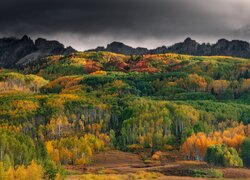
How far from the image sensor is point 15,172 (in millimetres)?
146750

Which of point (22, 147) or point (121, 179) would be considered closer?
point (121, 179)

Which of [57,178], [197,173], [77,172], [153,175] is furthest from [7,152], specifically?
[197,173]

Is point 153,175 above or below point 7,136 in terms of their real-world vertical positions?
below

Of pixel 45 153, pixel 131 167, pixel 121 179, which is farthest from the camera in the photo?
pixel 131 167

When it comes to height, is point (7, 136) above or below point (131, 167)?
above

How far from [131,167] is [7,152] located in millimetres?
49081

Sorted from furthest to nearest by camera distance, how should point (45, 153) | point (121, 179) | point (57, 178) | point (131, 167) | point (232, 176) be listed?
point (131, 167), point (45, 153), point (232, 176), point (121, 179), point (57, 178)

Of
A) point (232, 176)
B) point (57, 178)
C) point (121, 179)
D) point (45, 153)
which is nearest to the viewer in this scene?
point (57, 178)

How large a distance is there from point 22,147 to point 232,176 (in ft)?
232

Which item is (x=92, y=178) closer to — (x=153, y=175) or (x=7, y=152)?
(x=153, y=175)

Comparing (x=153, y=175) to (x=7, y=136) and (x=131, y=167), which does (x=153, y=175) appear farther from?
(x=7, y=136)

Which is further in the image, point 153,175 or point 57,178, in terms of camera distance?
point 153,175

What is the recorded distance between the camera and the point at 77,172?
601 ft

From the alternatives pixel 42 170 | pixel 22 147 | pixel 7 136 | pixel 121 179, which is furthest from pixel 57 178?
pixel 7 136
